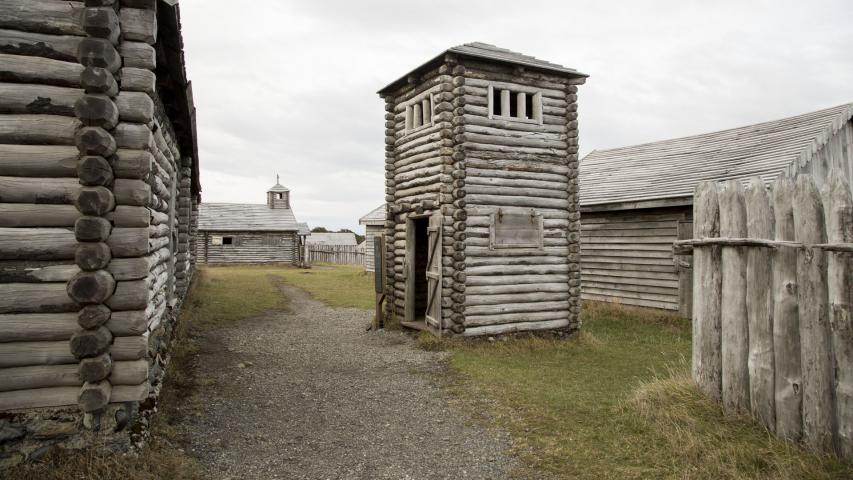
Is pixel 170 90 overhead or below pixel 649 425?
overhead

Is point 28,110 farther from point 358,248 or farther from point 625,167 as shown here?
point 358,248

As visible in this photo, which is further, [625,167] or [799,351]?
[625,167]

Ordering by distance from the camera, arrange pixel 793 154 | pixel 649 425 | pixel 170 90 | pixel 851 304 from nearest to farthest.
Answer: pixel 851 304 < pixel 649 425 < pixel 170 90 < pixel 793 154

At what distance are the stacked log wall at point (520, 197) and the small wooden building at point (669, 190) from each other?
3958 millimetres

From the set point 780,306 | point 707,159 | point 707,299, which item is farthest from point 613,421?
point 707,159

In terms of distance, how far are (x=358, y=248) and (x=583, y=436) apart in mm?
34885

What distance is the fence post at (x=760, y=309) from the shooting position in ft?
16.0

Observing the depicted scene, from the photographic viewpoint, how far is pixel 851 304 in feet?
14.0

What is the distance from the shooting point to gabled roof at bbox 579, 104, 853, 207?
13.2 meters

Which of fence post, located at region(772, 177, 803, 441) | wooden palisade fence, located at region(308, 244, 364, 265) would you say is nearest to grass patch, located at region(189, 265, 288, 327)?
fence post, located at region(772, 177, 803, 441)

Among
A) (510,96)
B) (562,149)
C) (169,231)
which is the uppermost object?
(510,96)

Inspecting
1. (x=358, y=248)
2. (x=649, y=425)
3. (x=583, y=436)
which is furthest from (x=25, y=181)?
(x=358, y=248)

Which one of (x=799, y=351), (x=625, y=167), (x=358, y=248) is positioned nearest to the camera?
(x=799, y=351)

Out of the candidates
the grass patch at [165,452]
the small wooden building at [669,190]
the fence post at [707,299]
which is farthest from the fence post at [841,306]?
the small wooden building at [669,190]
